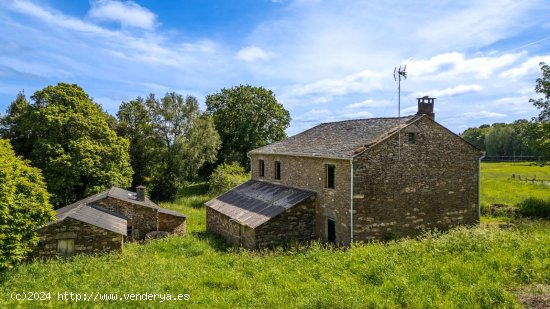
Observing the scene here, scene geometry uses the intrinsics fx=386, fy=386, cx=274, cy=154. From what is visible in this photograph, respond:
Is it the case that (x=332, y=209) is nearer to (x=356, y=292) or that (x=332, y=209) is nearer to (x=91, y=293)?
(x=356, y=292)

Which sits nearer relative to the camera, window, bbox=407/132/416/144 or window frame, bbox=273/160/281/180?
window, bbox=407/132/416/144

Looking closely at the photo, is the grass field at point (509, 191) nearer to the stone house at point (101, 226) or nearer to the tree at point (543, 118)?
the tree at point (543, 118)

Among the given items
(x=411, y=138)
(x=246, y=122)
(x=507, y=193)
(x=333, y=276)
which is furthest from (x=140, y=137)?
(x=507, y=193)

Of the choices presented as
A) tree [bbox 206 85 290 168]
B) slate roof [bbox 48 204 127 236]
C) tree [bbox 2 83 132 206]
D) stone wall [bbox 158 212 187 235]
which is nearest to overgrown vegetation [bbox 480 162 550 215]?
stone wall [bbox 158 212 187 235]

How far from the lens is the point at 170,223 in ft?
81.3

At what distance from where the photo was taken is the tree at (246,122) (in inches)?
1901

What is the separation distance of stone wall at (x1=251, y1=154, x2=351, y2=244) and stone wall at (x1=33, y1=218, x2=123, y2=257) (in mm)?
9671

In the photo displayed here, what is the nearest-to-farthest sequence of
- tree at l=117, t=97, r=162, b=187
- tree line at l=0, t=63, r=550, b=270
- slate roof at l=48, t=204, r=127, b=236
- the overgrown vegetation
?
tree line at l=0, t=63, r=550, b=270 < slate roof at l=48, t=204, r=127, b=236 < the overgrown vegetation < tree at l=117, t=97, r=162, b=187

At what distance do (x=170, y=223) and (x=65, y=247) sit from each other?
311 inches

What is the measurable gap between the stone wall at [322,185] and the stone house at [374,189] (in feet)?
0.15

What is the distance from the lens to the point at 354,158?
17.2 meters

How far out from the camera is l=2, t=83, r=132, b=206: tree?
97.0ft

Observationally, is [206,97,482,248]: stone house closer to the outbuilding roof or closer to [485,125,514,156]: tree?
the outbuilding roof

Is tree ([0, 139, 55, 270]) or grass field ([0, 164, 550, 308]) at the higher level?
tree ([0, 139, 55, 270])
